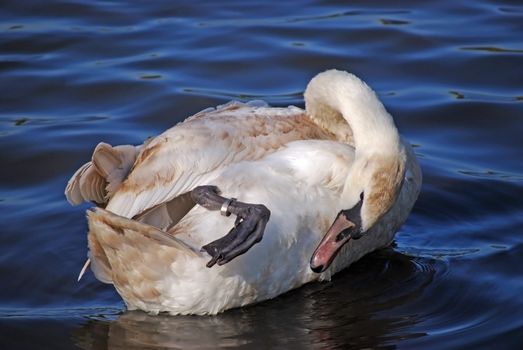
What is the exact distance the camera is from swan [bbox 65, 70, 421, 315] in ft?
20.1

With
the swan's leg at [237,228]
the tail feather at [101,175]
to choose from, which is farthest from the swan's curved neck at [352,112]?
the tail feather at [101,175]

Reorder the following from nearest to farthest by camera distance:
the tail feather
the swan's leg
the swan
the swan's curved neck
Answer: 1. the swan's leg
2. the swan
3. the swan's curved neck
4. the tail feather

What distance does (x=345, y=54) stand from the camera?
1076 centimetres

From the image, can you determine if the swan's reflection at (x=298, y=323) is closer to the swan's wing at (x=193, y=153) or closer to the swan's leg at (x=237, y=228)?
the swan's leg at (x=237, y=228)

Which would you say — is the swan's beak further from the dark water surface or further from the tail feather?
the tail feather

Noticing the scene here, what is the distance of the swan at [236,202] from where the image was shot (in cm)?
613

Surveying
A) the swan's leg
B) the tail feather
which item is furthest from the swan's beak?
the tail feather

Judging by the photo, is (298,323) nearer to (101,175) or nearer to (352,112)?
(352,112)

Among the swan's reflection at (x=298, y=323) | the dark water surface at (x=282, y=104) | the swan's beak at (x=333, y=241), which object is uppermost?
the swan's beak at (x=333, y=241)

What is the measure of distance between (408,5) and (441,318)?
6.09 meters

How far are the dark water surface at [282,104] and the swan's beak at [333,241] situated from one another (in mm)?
358

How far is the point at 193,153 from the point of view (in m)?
6.46

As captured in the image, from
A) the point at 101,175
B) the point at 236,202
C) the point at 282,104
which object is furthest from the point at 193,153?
the point at 282,104

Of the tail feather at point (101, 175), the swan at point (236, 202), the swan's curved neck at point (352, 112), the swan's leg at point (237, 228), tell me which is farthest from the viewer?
the tail feather at point (101, 175)
